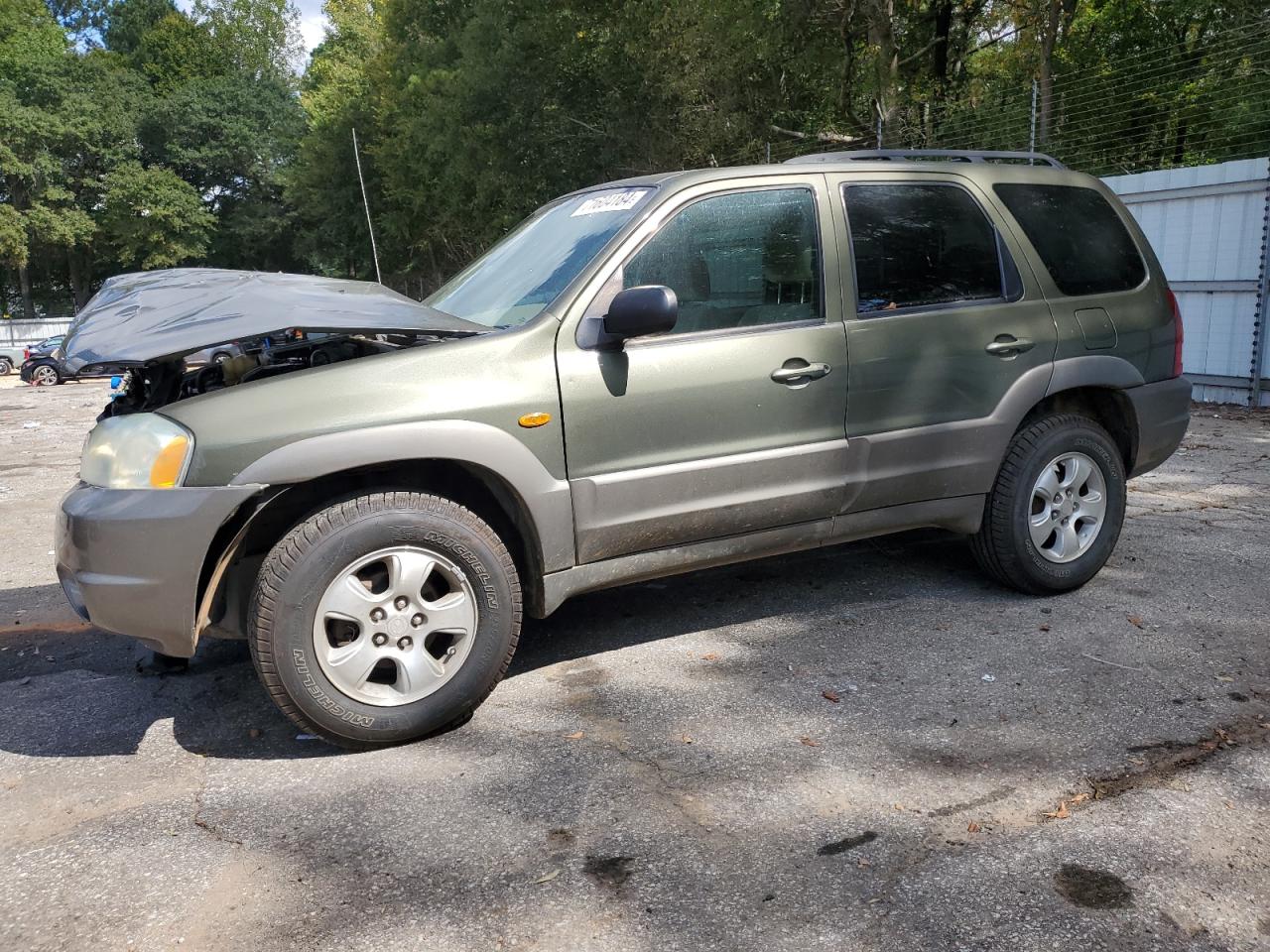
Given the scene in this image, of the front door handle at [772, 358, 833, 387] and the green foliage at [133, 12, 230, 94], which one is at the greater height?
the green foliage at [133, 12, 230, 94]

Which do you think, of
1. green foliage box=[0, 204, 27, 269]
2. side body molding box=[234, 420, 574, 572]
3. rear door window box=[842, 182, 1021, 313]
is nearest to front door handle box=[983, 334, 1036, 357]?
rear door window box=[842, 182, 1021, 313]

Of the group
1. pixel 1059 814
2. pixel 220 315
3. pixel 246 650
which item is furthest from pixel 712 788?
pixel 246 650

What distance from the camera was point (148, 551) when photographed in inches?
121

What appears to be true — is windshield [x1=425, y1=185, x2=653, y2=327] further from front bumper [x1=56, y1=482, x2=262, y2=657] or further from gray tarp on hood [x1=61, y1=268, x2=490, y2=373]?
front bumper [x1=56, y1=482, x2=262, y2=657]

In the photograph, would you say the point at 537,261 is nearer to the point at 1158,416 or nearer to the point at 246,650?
the point at 246,650

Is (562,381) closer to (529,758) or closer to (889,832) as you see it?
(529,758)

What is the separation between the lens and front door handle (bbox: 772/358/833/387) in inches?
151

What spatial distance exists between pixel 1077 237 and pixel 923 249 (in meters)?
0.87

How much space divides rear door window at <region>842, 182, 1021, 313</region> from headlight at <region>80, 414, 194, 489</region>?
2519mm

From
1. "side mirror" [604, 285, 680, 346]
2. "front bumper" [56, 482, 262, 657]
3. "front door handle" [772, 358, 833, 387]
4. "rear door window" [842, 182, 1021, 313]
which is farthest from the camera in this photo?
"rear door window" [842, 182, 1021, 313]

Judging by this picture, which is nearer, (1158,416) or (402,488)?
(402,488)

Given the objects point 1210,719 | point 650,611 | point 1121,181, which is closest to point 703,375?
point 650,611

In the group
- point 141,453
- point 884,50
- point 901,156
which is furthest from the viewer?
point 884,50

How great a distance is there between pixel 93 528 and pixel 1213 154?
51.4ft
